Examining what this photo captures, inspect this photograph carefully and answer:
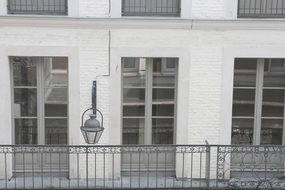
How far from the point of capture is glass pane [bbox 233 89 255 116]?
10555mm

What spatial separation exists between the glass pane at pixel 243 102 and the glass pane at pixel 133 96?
1999 mm

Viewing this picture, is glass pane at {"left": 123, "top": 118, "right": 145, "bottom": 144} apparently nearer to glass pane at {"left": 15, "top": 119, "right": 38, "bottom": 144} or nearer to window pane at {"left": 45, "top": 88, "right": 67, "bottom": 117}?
window pane at {"left": 45, "top": 88, "right": 67, "bottom": 117}

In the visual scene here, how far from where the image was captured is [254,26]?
9898 mm

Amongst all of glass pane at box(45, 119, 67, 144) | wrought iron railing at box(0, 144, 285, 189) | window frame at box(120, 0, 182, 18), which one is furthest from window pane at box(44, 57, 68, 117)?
window frame at box(120, 0, 182, 18)

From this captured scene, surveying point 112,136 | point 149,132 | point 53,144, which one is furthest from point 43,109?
point 149,132

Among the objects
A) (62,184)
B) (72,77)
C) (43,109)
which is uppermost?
(72,77)

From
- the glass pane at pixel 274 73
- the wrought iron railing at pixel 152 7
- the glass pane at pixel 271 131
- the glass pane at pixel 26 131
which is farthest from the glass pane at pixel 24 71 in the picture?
the glass pane at pixel 271 131

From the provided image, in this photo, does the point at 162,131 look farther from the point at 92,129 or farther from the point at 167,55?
the point at 92,129

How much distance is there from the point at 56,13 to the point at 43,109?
2052 millimetres

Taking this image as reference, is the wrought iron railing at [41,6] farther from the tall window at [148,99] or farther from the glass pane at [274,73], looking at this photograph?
the glass pane at [274,73]

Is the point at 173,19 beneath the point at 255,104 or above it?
above

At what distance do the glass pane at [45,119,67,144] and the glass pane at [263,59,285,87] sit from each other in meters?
4.43

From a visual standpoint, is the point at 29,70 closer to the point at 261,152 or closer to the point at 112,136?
the point at 112,136

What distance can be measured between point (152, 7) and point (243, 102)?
2.83 meters
